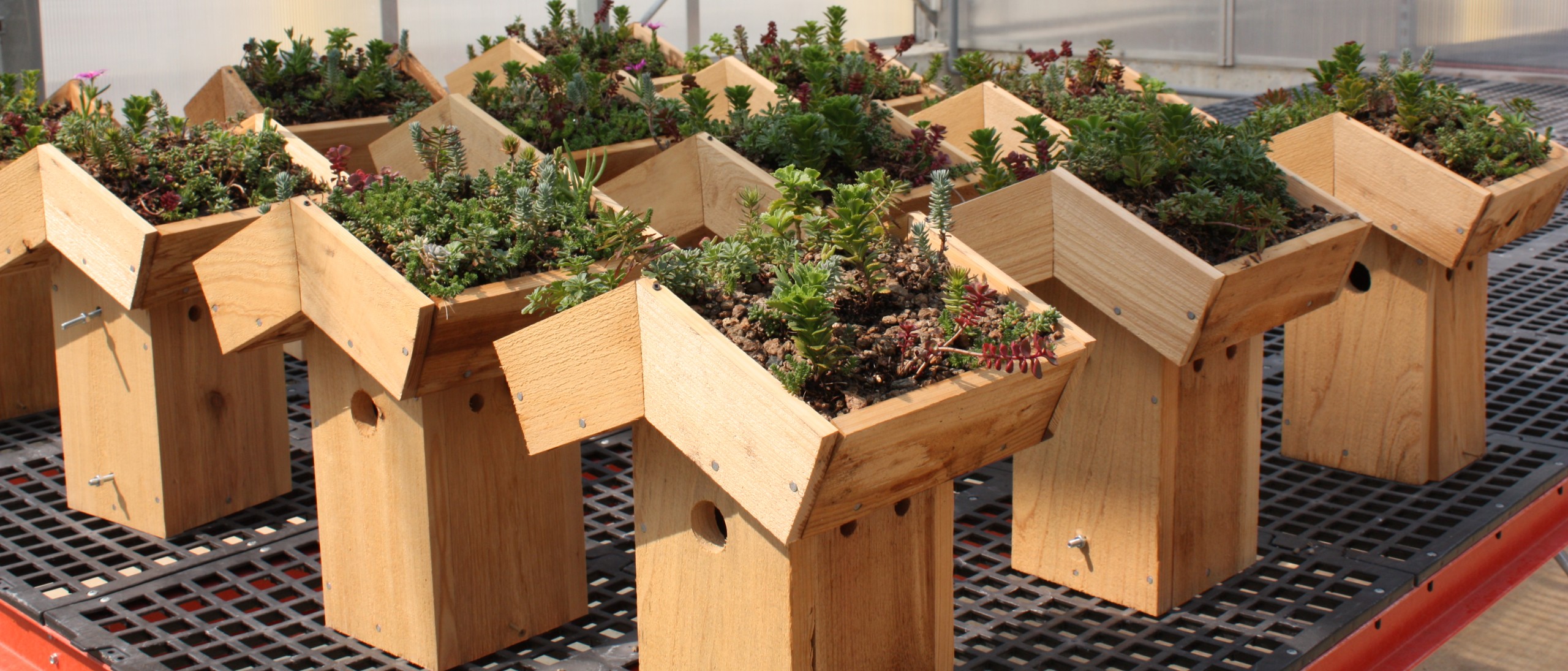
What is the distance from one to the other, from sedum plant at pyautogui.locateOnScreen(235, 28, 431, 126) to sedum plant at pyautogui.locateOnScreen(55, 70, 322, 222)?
0.74m

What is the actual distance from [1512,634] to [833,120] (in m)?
2.26

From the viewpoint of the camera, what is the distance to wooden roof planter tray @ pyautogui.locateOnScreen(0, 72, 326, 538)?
95.7 inches

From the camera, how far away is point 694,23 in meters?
8.33

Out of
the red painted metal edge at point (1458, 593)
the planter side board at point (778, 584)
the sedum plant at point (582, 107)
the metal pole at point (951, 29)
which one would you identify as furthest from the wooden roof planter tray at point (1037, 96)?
the metal pole at point (951, 29)

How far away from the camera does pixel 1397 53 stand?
25.7ft

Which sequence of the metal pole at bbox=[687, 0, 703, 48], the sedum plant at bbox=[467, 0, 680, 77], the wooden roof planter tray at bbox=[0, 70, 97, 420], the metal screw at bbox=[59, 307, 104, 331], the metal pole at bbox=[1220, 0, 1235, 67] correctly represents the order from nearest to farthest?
the metal screw at bbox=[59, 307, 104, 331] → the wooden roof planter tray at bbox=[0, 70, 97, 420] → the sedum plant at bbox=[467, 0, 680, 77] → the metal pole at bbox=[687, 0, 703, 48] → the metal pole at bbox=[1220, 0, 1235, 67]

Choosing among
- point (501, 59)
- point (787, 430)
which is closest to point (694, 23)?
point (501, 59)

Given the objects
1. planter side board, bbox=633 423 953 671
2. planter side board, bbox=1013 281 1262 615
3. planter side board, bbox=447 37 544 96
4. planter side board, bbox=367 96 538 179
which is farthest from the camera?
planter side board, bbox=447 37 544 96

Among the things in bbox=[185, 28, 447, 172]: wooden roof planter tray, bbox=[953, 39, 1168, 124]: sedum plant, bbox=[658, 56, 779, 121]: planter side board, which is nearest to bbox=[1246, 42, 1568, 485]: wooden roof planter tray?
bbox=[953, 39, 1168, 124]: sedum plant

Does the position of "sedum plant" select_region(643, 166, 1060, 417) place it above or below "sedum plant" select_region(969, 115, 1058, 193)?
below

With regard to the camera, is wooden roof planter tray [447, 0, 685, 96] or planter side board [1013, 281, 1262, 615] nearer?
planter side board [1013, 281, 1262, 615]

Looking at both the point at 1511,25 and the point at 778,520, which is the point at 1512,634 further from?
the point at 1511,25

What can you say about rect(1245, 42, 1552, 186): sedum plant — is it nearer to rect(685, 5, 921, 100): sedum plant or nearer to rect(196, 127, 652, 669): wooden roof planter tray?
rect(685, 5, 921, 100): sedum plant

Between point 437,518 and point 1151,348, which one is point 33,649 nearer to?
point 437,518
